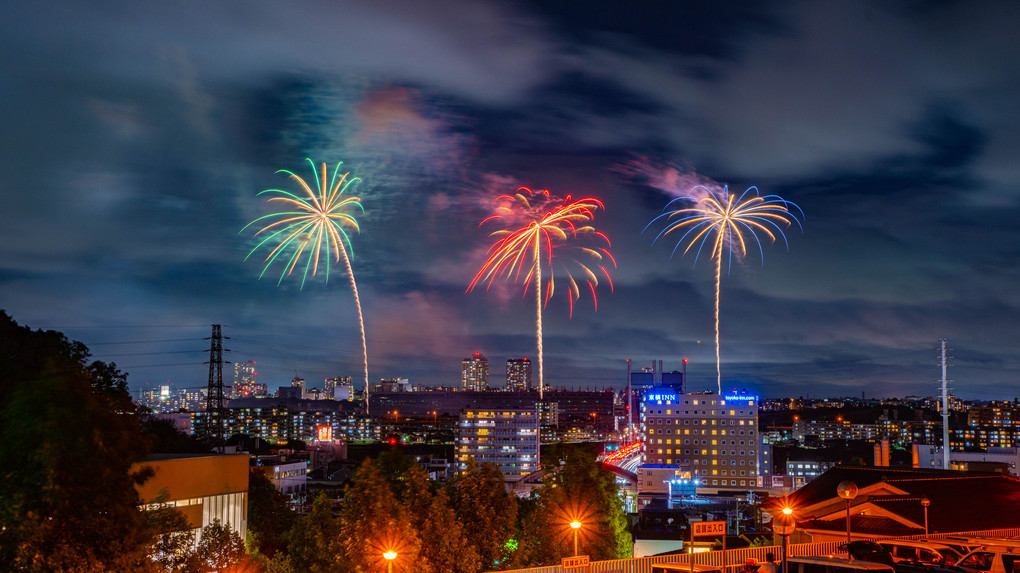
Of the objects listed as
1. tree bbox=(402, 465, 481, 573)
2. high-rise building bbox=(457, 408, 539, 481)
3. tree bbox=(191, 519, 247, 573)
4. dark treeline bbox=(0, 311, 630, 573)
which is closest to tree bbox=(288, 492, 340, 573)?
dark treeline bbox=(0, 311, 630, 573)

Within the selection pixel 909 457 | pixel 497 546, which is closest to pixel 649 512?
pixel 497 546

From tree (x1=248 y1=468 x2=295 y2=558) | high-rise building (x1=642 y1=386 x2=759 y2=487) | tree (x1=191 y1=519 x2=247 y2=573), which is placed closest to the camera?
tree (x1=191 y1=519 x2=247 y2=573)

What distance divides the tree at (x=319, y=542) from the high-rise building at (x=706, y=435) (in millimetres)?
88320

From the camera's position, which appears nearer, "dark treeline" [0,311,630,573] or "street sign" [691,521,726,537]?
"dark treeline" [0,311,630,573]

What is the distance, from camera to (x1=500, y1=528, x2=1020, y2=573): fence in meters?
12.5

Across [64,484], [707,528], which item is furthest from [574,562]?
[64,484]

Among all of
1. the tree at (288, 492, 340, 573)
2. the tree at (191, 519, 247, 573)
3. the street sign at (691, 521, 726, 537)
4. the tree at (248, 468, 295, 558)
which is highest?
the street sign at (691, 521, 726, 537)

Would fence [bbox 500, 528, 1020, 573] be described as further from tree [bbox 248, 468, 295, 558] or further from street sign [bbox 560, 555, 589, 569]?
tree [bbox 248, 468, 295, 558]

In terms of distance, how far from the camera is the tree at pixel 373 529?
19062 mm

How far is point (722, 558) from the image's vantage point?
522 inches

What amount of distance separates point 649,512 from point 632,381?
14120 centimetres

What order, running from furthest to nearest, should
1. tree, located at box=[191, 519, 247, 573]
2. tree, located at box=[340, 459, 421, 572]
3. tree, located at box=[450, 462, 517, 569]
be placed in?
1. tree, located at box=[450, 462, 517, 569]
2. tree, located at box=[340, 459, 421, 572]
3. tree, located at box=[191, 519, 247, 573]

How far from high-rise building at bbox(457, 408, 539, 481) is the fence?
10794 centimetres

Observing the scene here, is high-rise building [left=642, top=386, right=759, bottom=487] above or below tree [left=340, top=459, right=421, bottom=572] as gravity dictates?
below
